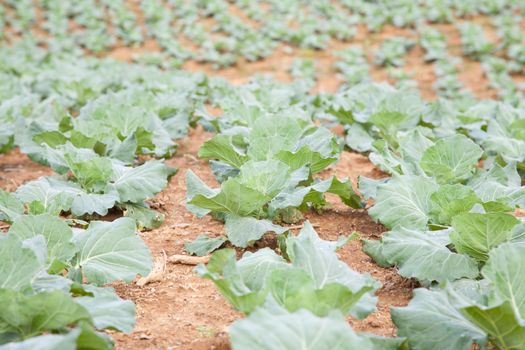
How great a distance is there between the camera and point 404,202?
10.5 ft

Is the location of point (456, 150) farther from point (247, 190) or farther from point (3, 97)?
point (3, 97)

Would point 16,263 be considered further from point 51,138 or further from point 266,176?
point 51,138

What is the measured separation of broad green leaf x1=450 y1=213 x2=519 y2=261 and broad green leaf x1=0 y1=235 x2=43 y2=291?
5.19ft

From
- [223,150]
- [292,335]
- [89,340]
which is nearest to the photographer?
[292,335]

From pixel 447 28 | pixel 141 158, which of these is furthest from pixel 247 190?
pixel 447 28

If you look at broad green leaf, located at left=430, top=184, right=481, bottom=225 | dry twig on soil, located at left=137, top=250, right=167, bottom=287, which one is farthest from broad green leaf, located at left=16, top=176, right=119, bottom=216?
broad green leaf, located at left=430, top=184, right=481, bottom=225

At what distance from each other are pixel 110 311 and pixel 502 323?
125cm

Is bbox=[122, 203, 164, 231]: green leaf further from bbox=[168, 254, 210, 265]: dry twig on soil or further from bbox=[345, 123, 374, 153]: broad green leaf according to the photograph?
bbox=[345, 123, 374, 153]: broad green leaf

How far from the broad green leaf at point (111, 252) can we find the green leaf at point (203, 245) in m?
0.65

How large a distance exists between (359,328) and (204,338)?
1.99 ft

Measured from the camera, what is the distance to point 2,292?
6.77 feet

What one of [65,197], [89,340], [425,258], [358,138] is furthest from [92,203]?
[358,138]

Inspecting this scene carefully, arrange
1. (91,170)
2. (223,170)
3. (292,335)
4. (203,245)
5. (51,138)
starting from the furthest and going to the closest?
(51,138), (223,170), (91,170), (203,245), (292,335)

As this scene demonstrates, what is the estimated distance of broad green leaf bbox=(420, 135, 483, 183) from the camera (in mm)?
3586
